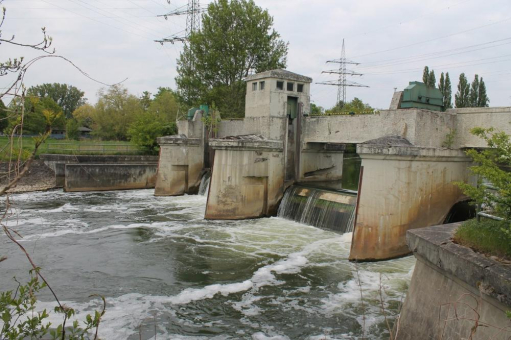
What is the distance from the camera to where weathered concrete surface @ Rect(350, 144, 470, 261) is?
11055 millimetres

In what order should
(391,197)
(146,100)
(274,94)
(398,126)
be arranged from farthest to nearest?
(146,100), (274,94), (398,126), (391,197)

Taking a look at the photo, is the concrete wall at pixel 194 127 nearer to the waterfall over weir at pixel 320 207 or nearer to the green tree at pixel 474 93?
the waterfall over weir at pixel 320 207

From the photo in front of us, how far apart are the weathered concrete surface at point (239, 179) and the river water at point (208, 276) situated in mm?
712

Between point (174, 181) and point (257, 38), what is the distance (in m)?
14.7

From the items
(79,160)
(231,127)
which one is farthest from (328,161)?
(79,160)

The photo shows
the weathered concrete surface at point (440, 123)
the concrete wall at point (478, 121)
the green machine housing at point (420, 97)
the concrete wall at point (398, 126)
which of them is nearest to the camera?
Result: the concrete wall at point (478, 121)

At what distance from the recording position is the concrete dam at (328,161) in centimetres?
1120

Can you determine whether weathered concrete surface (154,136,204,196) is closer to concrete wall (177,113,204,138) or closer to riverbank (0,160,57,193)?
concrete wall (177,113,204,138)

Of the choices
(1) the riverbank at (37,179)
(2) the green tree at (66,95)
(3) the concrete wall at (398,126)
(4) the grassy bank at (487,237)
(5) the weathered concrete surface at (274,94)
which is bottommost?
(1) the riverbank at (37,179)

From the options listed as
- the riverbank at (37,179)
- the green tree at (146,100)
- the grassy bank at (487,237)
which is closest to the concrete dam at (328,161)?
the grassy bank at (487,237)

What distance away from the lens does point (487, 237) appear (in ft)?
17.3

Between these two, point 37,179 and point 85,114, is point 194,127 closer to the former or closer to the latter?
point 37,179

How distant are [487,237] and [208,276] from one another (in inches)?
283

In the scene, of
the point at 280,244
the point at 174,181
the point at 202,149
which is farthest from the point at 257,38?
the point at 280,244
